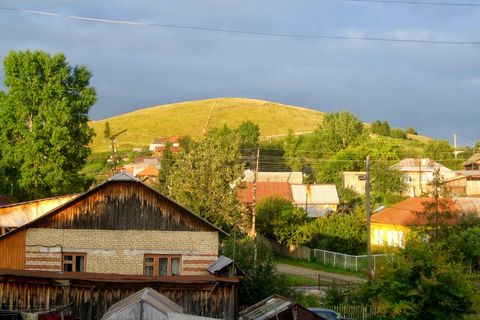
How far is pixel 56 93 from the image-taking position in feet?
171

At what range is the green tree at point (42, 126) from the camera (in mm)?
50531

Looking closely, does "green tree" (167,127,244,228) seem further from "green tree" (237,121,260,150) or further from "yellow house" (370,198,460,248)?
"green tree" (237,121,260,150)

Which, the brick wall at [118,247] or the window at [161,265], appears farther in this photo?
the window at [161,265]

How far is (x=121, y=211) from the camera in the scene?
91.0 ft

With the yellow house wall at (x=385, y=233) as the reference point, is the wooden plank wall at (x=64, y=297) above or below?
below

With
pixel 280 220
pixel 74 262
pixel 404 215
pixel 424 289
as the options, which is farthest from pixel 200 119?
pixel 424 289

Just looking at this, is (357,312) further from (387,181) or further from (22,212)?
(387,181)

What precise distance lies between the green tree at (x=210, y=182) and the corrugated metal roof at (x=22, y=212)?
55.4 feet

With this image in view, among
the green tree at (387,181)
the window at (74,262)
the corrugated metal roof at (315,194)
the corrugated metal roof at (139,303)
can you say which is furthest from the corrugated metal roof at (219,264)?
the green tree at (387,181)

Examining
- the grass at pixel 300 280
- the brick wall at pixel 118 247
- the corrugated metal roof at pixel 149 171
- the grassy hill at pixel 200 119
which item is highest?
the grassy hill at pixel 200 119

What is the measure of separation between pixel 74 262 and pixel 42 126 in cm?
2548

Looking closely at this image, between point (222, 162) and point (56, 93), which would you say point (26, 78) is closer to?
point (56, 93)

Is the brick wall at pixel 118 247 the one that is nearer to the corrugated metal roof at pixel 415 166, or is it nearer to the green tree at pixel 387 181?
the green tree at pixel 387 181

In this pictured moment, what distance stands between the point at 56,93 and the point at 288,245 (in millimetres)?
23488
